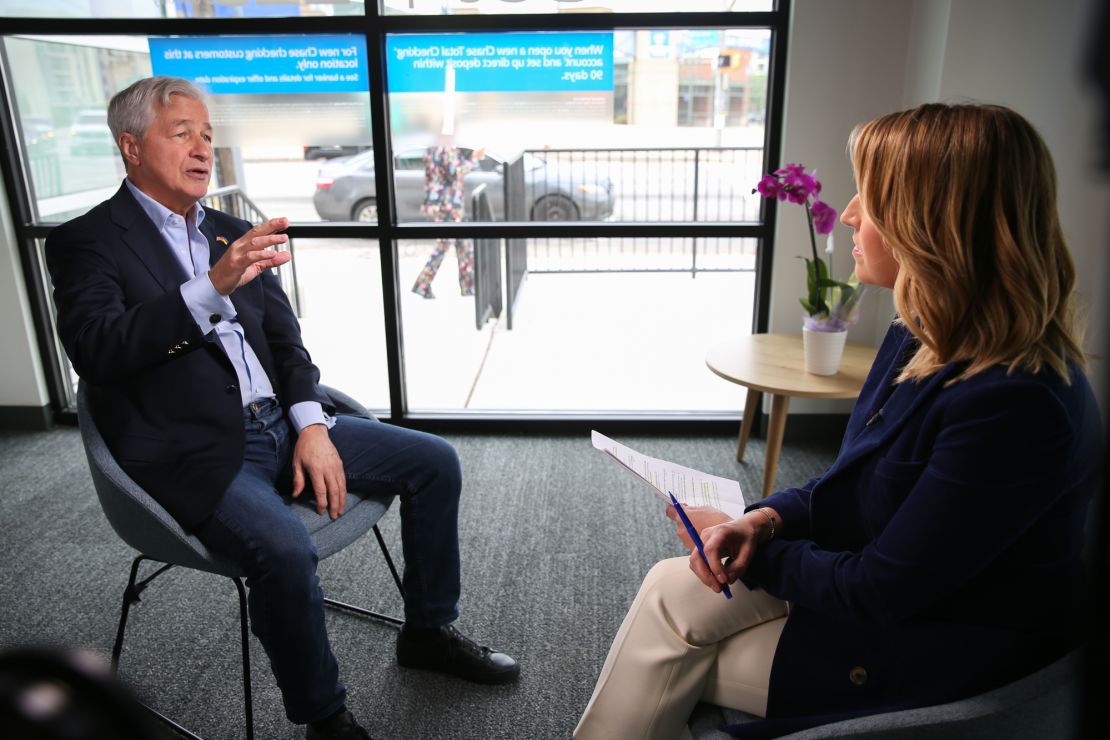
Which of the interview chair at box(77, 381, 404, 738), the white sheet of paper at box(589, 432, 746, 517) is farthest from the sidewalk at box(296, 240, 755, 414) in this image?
the white sheet of paper at box(589, 432, 746, 517)

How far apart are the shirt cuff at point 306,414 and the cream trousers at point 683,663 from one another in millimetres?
948

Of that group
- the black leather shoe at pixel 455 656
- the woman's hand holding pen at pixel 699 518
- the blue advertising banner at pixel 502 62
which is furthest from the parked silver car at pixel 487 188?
the woman's hand holding pen at pixel 699 518

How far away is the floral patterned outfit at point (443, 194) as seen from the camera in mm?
3258

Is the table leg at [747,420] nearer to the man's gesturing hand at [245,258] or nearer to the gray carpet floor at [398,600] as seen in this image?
the gray carpet floor at [398,600]

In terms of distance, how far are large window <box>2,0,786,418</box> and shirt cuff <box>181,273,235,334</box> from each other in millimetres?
1689

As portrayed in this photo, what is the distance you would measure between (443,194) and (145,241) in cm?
166

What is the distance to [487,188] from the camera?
332 centimetres

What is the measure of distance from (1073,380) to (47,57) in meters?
3.68

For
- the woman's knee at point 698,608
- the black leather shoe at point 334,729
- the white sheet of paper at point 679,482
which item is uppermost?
the white sheet of paper at point 679,482

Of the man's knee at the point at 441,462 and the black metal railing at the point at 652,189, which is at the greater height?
the black metal railing at the point at 652,189

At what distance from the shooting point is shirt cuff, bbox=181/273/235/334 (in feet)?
5.24

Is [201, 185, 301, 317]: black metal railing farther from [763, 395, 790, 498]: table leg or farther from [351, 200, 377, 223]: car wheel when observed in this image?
[763, 395, 790, 498]: table leg

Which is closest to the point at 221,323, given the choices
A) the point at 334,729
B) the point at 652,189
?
the point at 334,729

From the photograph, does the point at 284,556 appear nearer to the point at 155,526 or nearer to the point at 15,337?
the point at 155,526
